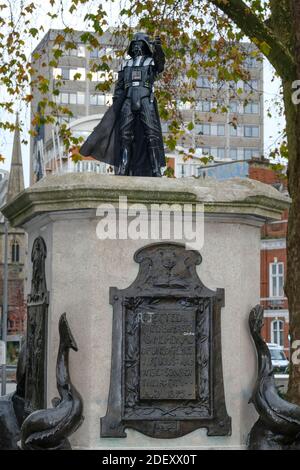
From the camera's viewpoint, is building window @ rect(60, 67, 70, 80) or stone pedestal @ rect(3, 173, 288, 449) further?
building window @ rect(60, 67, 70, 80)

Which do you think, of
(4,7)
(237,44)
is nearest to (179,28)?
(237,44)

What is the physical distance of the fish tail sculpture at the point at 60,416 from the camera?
7.69m

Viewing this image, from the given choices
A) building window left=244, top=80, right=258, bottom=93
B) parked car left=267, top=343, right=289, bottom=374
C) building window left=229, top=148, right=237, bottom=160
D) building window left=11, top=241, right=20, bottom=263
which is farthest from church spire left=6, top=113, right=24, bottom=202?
parked car left=267, top=343, right=289, bottom=374

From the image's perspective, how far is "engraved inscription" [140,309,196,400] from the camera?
26.3 ft

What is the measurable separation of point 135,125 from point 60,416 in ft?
9.36

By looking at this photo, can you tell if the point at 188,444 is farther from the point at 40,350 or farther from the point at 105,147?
the point at 105,147

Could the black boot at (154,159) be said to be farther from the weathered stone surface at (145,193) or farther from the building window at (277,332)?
the building window at (277,332)

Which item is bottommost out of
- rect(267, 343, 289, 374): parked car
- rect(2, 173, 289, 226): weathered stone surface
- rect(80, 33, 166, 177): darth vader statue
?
rect(267, 343, 289, 374): parked car

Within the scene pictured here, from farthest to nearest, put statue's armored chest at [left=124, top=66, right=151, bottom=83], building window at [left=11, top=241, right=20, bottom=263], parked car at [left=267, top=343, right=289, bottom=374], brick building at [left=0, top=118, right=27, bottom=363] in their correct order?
building window at [left=11, top=241, right=20, bottom=263]
brick building at [left=0, top=118, right=27, bottom=363]
parked car at [left=267, top=343, right=289, bottom=374]
statue's armored chest at [left=124, top=66, right=151, bottom=83]

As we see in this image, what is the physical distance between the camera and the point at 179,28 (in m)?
18.1

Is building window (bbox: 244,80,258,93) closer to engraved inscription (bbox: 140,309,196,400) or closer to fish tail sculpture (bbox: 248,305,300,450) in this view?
fish tail sculpture (bbox: 248,305,300,450)

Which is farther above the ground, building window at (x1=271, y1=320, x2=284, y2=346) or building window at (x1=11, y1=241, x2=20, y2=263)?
building window at (x1=11, y1=241, x2=20, y2=263)

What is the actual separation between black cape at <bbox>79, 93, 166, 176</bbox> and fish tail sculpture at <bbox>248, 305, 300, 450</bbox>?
1784mm

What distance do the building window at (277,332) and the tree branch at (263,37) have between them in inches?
1581
